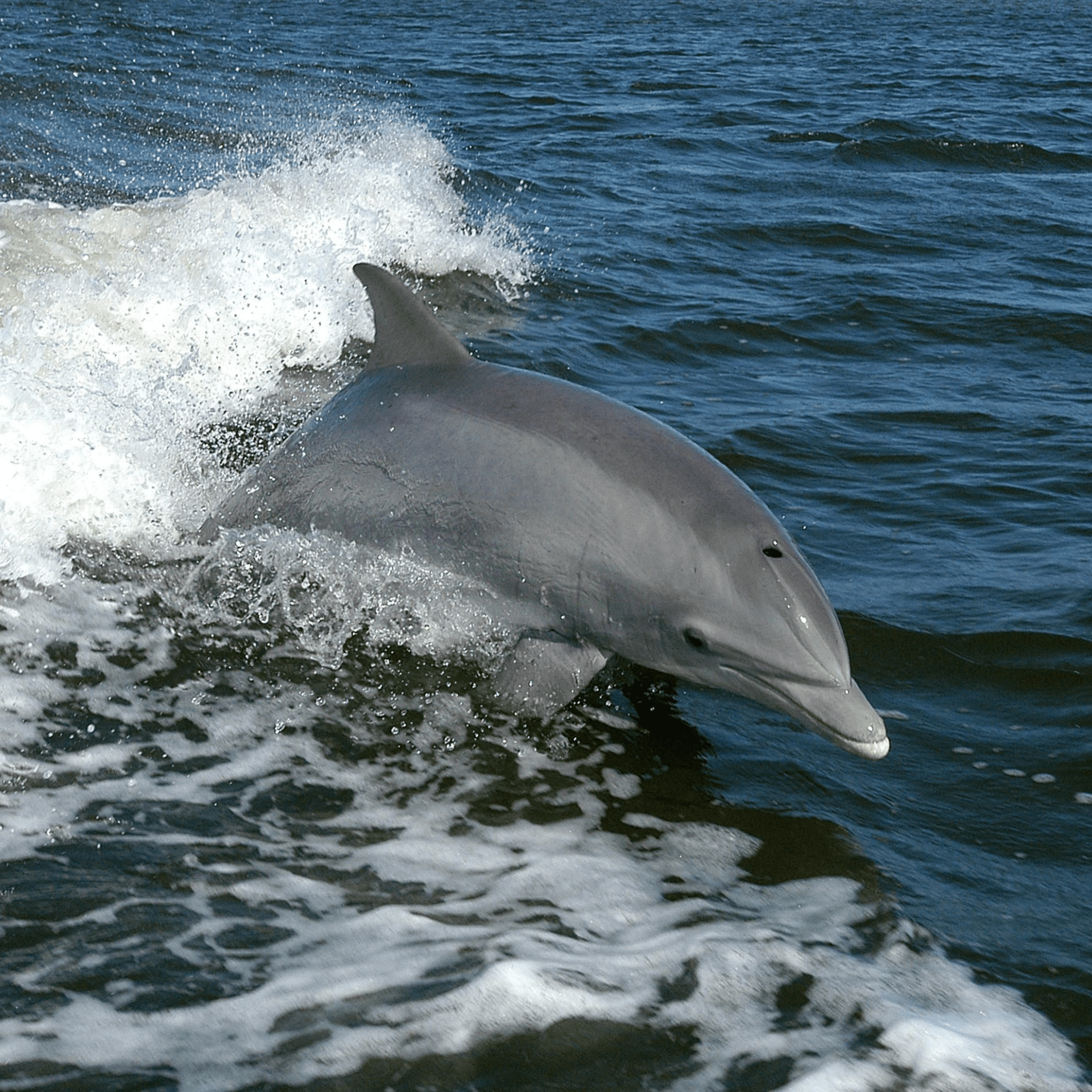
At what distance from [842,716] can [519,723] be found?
1449mm

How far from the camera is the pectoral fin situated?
225 inches

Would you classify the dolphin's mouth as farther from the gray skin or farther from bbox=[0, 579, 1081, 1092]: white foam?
bbox=[0, 579, 1081, 1092]: white foam

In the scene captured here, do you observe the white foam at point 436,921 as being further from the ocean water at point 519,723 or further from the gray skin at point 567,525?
the gray skin at point 567,525

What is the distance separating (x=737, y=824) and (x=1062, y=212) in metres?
13.3

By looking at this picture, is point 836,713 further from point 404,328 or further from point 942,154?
point 942,154

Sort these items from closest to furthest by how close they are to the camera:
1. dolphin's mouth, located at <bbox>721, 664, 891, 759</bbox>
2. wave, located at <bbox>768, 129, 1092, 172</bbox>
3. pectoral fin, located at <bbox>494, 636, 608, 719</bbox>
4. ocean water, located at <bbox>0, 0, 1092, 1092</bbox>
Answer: ocean water, located at <bbox>0, 0, 1092, 1092</bbox>
dolphin's mouth, located at <bbox>721, 664, 891, 759</bbox>
pectoral fin, located at <bbox>494, 636, 608, 719</bbox>
wave, located at <bbox>768, 129, 1092, 172</bbox>

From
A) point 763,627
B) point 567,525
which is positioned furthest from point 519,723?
point 763,627

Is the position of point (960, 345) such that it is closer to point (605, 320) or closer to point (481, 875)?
point (605, 320)

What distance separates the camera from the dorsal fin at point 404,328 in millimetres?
6152

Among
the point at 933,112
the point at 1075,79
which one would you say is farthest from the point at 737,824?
the point at 1075,79

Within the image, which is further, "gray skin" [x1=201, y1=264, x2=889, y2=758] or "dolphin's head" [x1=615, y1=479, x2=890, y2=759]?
"gray skin" [x1=201, y1=264, x2=889, y2=758]

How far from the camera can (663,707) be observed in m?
6.11

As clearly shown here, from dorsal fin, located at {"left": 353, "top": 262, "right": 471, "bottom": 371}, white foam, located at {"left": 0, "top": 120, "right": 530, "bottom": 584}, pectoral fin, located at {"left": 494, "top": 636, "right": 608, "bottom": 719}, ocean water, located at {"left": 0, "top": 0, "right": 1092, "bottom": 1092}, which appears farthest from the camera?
white foam, located at {"left": 0, "top": 120, "right": 530, "bottom": 584}

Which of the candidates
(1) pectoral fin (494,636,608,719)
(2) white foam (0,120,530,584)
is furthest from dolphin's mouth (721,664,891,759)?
(2) white foam (0,120,530,584)
